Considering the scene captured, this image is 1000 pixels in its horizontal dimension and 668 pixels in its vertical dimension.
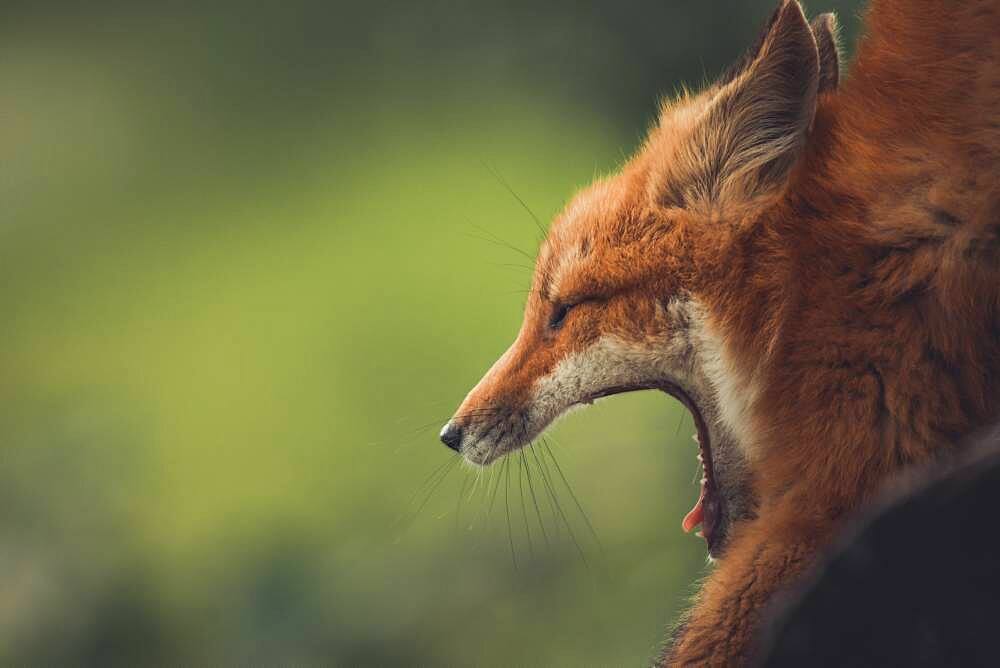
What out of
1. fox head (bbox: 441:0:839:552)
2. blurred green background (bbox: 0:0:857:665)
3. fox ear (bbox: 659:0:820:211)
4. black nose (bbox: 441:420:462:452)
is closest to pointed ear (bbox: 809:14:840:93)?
fox head (bbox: 441:0:839:552)

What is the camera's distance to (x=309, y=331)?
4445 millimetres

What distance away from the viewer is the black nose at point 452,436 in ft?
5.95

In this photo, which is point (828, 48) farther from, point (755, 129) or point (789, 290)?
point (789, 290)

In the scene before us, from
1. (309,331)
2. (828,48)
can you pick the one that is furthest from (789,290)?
(309,331)

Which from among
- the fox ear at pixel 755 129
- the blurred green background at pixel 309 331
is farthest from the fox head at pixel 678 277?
the blurred green background at pixel 309 331

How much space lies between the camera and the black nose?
1.81m

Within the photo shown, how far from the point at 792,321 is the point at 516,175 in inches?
128

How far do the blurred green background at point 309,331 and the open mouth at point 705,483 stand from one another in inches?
68.6

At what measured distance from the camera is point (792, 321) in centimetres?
154

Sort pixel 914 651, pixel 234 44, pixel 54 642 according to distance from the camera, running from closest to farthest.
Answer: pixel 914 651
pixel 54 642
pixel 234 44

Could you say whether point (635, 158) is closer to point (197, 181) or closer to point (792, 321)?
point (792, 321)

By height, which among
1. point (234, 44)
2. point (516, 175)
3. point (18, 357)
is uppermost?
point (234, 44)

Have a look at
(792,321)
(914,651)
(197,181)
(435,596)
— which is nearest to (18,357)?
(197,181)

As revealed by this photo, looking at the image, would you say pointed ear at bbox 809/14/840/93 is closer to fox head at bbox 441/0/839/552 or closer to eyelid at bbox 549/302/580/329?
fox head at bbox 441/0/839/552
